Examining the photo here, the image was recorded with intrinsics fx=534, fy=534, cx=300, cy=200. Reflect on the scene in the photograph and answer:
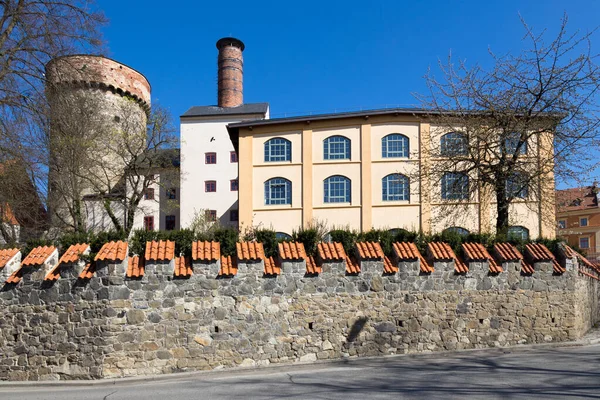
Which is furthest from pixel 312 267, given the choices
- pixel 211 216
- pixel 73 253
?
pixel 211 216

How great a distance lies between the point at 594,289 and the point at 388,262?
929 cm

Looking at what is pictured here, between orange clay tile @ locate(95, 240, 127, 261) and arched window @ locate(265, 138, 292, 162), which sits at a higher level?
arched window @ locate(265, 138, 292, 162)

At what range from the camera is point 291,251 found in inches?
487

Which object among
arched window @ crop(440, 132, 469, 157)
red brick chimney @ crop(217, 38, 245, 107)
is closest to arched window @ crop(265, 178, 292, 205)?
arched window @ crop(440, 132, 469, 157)

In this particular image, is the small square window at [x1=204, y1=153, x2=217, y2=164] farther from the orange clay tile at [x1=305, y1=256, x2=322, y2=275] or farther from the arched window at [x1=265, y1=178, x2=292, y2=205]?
the orange clay tile at [x1=305, y1=256, x2=322, y2=275]

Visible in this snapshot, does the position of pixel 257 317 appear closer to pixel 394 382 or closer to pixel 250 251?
pixel 250 251

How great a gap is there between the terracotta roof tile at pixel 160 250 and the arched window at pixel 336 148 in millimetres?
23836

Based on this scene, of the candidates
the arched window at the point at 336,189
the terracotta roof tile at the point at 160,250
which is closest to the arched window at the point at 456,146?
the terracotta roof tile at the point at 160,250

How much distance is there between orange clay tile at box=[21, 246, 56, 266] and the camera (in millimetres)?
11484

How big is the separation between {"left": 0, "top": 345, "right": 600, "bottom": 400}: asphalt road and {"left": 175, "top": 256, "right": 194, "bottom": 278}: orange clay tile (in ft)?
7.07

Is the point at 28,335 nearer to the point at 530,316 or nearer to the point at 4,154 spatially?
the point at 4,154

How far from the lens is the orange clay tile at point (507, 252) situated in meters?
13.2

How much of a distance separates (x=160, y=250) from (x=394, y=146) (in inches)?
977

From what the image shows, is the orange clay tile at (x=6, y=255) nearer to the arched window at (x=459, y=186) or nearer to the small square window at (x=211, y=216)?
the arched window at (x=459, y=186)
